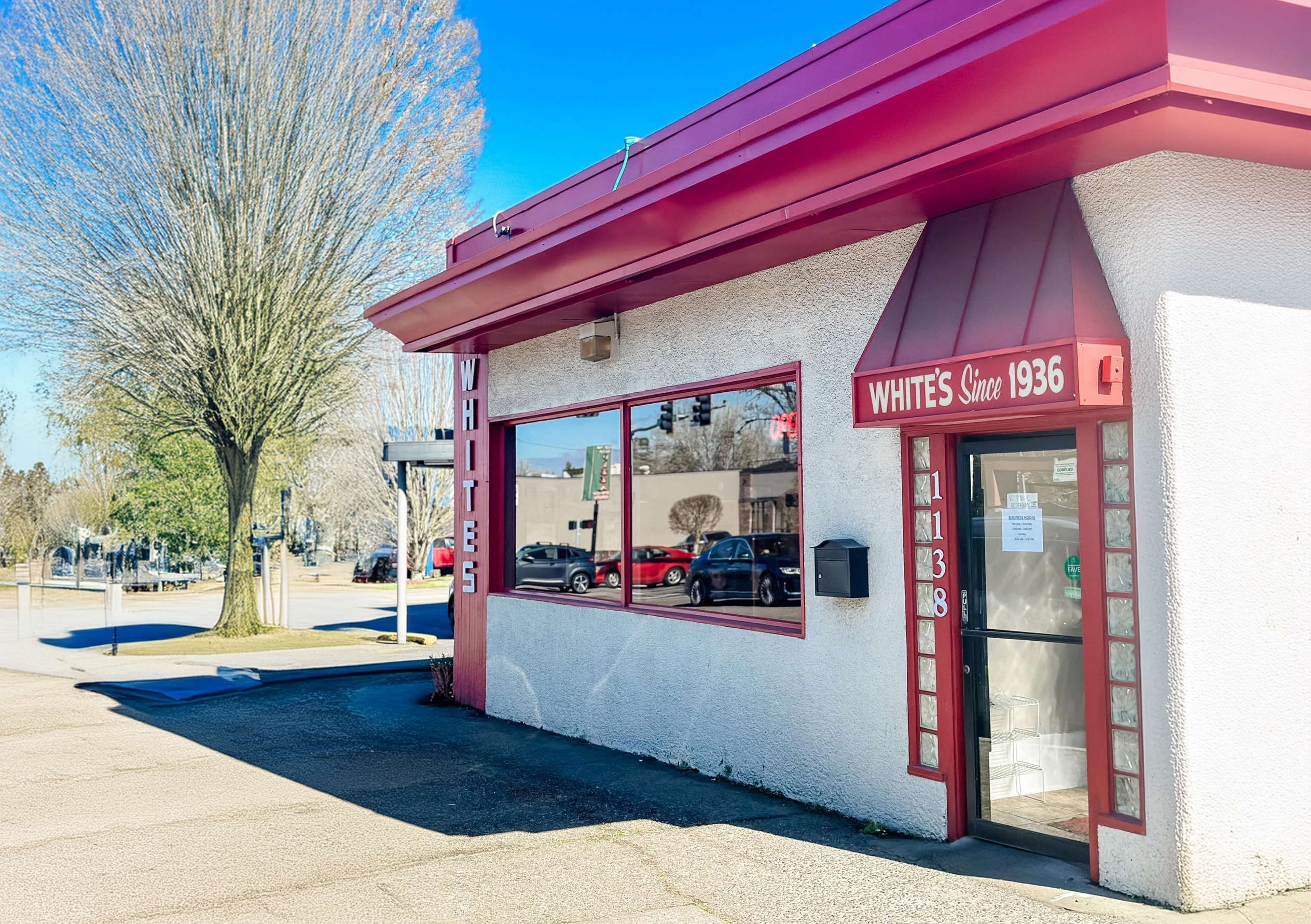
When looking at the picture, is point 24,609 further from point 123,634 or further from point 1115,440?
point 1115,440

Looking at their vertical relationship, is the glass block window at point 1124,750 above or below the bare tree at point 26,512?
below

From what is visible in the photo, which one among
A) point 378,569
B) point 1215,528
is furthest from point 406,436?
point 1215,528

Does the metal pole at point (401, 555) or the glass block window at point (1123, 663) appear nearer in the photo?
the glass block window at point (1123, 663)

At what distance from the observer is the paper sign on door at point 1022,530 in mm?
5469

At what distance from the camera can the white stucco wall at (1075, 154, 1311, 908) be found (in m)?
4.68

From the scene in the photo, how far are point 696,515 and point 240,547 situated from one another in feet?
43.5

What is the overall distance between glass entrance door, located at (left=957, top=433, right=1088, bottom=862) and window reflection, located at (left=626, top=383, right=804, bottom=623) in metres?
1.47

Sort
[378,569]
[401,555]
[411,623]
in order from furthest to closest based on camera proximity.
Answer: [378,569], [411,623], [401,555]

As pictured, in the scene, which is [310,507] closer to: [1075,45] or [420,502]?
[420,502]

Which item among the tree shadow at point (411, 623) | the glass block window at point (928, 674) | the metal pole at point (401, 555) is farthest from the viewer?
the tree shadow at point (411, 623)

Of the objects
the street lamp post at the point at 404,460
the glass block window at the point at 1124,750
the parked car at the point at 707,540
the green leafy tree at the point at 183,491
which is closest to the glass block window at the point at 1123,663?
the glass block window at the point at 1124,750

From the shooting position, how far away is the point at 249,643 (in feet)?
57.4

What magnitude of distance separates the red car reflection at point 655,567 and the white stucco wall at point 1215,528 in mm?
3946

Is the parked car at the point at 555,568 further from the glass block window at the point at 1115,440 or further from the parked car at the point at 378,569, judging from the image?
the parked car at the point at 378,569
